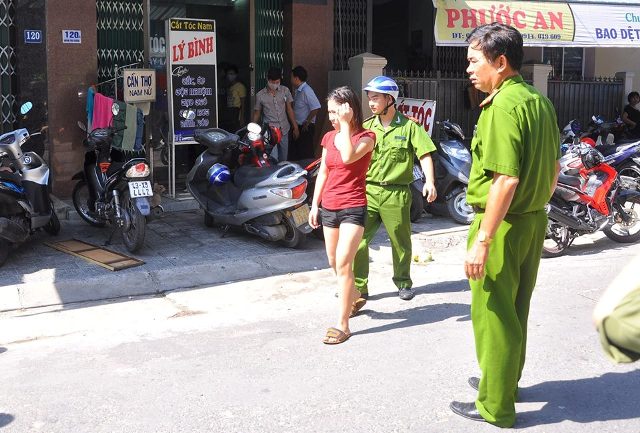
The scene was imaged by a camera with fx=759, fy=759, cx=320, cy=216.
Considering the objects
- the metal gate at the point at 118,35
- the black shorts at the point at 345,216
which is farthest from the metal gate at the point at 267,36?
the black shorts at the point at 345,216

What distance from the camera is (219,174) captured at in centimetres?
Result: 820

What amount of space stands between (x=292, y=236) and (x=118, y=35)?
161 inches

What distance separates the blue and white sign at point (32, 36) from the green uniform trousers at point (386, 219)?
526cm

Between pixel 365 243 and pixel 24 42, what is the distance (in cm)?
558

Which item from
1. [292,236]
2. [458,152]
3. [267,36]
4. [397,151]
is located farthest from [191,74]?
[397,151]

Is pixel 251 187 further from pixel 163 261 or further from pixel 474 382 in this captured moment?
pixel 474 382

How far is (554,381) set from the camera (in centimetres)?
458

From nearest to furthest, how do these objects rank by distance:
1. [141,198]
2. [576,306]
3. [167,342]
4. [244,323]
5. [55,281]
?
[167,342] < [244,323] < [576,306] < [55,281] < [141,198]

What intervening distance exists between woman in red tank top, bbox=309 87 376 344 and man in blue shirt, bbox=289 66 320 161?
17.5ft

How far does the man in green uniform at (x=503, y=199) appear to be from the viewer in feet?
Result: 12.1

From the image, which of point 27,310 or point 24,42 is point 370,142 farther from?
point 24,42

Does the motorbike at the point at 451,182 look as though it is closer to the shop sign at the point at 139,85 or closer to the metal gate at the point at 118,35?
the shop sign at the point at 139,85

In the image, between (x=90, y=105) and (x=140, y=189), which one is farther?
(x=90, y=105)

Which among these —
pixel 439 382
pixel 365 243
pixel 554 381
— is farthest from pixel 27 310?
pixel 554 381
